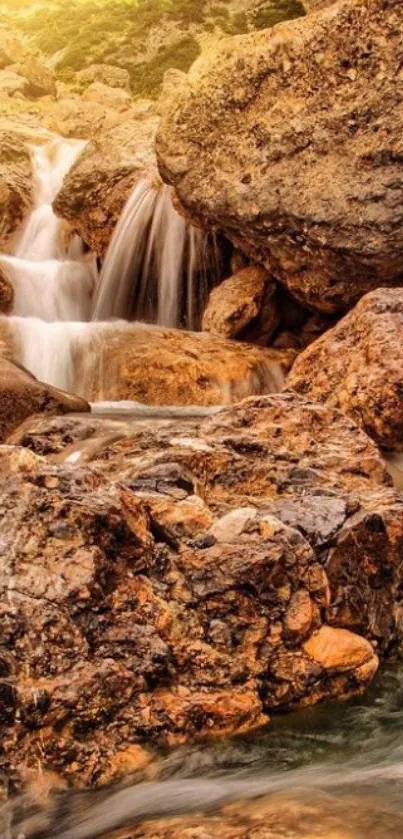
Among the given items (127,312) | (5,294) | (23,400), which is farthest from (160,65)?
(23,400)

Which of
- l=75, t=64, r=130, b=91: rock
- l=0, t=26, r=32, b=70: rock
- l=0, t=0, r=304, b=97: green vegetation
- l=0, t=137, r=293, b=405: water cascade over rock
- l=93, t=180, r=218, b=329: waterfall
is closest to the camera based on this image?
l=0, t=137, r=293, b=405: water cascade over rock

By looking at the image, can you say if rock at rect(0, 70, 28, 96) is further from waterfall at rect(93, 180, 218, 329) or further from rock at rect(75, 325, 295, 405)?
rock at rect(75, 325, 295, 405)

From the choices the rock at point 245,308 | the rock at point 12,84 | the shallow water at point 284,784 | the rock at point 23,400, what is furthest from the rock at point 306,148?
the rock at point 12,84

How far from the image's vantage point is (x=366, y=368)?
6.18 meters

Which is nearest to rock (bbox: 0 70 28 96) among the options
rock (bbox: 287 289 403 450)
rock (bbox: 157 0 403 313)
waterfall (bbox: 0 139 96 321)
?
waterfall (bbox: 0 139 96 321)

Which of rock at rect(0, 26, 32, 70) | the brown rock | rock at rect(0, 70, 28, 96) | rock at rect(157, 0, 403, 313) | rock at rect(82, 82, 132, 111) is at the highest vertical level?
rock at rect(0, 26, 32, 70)

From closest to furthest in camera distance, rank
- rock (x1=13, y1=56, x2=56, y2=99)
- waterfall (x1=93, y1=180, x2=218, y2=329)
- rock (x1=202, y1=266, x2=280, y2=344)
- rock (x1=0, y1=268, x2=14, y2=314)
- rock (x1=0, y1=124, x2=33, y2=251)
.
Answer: rock (x1=202, y1=266, x2=280, y2=344)
rock (x1=0, y1=268, x2=14, y2=314)
waterfall (x1=93, y1=180, x2=218, y2=329)
rock (x1=0, y1=124, x2=33, y2=251)
rock (x1=13, y1=56, x2=56, y2=99)

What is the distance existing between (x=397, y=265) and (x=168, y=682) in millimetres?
7185

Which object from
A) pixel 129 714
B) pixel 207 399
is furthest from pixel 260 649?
pixel 207 399

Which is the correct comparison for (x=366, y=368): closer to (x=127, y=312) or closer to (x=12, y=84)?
(x=127, y=312)

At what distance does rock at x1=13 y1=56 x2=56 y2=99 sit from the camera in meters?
28.4

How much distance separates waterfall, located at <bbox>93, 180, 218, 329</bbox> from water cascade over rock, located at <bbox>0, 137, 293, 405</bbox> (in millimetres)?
17

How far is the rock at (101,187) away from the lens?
12891mm

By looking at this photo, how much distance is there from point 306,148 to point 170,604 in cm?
751
